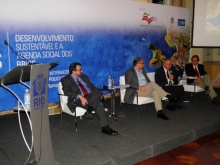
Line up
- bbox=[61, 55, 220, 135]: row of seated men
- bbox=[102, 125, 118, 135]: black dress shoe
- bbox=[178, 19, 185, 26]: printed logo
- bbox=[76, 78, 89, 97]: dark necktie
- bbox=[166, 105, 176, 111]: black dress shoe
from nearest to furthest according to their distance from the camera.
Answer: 1. bbox=[102, 125, 118, 135]: black dress shoe
2. bbox=[61, 55, 220, 135]: row of seated men
3. bbox=[76, 78, 89, 97]: dark necktie
4. bbox=[166, 105, 176, 111]: black dress shoe
5. bbox=[178, 19, 185, 26]: printed logo

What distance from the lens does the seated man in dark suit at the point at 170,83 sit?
5249mm

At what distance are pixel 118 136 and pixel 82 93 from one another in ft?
3.37

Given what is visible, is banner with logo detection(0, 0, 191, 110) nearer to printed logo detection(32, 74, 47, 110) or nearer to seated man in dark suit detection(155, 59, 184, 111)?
seated man in dark suit detection(155, 59, 184, 111)

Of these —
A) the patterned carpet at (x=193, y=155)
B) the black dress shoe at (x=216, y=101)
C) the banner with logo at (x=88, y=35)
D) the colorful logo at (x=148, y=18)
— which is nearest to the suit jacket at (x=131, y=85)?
the banner with logo at (x=88, y=35)

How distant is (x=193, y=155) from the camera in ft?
11.4

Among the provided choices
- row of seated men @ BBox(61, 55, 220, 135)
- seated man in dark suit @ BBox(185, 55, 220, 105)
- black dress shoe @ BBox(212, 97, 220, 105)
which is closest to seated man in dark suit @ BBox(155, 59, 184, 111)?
row of seated men @ BBox(61, 55, 220, 135)

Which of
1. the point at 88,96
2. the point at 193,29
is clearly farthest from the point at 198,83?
the point at 88,96

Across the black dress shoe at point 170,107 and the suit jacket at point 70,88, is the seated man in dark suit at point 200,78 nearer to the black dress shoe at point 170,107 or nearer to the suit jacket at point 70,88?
the black dress shoe at point 170,107

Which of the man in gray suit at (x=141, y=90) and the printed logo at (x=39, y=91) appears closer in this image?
the printed logo at (x=39, y=91)

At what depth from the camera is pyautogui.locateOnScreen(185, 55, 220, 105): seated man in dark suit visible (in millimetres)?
5789

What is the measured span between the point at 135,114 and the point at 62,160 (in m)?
2.34

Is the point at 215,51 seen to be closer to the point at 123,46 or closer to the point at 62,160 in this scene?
the point at 123,46

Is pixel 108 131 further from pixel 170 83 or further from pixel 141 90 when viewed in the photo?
pixel 170 83

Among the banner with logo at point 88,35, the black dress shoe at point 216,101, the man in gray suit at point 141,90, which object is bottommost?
the black dress shoe at point 216,101
